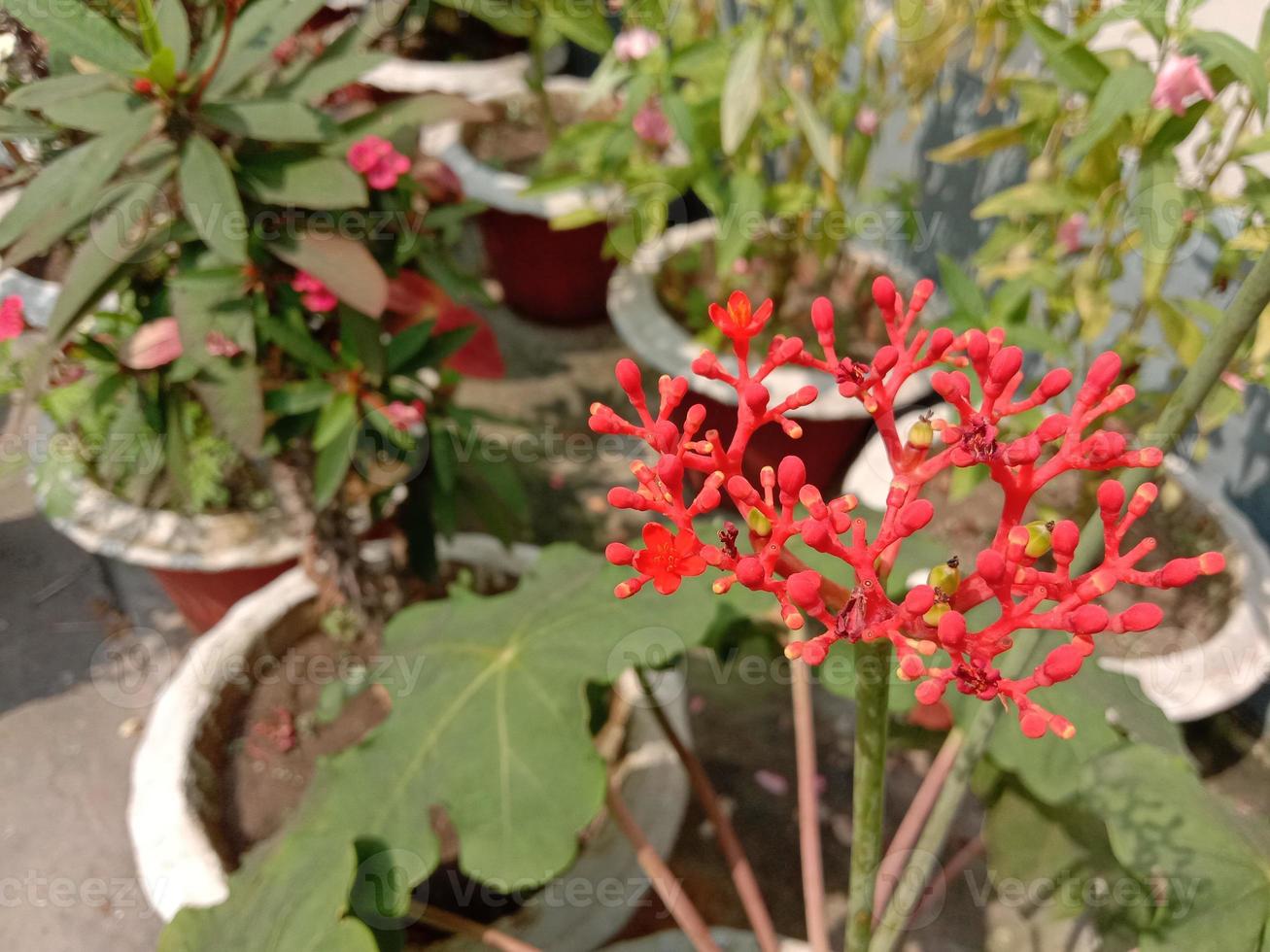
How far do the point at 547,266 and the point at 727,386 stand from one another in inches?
33.5

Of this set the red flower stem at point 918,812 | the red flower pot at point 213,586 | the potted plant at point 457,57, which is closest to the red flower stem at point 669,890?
the red flower stem at point 918,812

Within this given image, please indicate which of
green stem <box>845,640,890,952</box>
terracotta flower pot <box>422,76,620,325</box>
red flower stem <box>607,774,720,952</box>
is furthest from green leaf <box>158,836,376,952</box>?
terracotta flower pot <box>422,76,620,325</box>

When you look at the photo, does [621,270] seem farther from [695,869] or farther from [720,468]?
[720,468]

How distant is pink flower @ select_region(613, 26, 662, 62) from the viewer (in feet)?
5.13

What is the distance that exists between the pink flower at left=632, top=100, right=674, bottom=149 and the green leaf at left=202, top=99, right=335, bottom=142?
90 centimetres

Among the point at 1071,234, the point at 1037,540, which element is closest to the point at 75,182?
the point at 1037,540

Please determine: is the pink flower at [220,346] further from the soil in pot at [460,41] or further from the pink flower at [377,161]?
the soil in pot at [460,41]

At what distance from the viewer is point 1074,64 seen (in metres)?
1.02

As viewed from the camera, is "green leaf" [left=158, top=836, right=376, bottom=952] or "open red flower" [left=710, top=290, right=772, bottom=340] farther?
"green leaf" [left=158, top=836, right=376, bottom=952]

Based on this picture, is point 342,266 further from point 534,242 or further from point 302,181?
point 534,242

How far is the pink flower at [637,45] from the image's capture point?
5.13 ft

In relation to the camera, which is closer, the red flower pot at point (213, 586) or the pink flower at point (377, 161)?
the pink flower at point (377, 161)

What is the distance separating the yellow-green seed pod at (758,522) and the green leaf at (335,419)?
77 centimetres

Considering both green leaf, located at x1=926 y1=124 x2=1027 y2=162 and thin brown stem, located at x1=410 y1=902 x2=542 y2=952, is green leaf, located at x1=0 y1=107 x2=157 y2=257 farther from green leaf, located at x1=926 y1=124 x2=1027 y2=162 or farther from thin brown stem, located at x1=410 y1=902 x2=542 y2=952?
green leaf, located at x1=926 y1=124 x2=1027 y2=162
